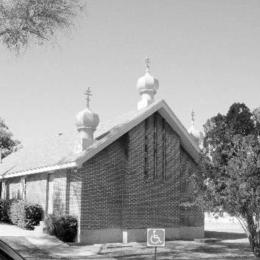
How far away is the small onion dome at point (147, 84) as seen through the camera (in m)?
25.5

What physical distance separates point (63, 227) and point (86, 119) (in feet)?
16.8

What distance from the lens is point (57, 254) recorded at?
17.0m

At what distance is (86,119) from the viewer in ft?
72.2

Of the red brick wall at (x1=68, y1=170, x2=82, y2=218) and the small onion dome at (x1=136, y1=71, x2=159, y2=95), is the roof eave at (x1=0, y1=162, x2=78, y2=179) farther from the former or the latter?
the small onion dome at (x1=136, y1=71, x2=159, y2=95)

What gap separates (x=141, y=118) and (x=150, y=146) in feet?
5.71

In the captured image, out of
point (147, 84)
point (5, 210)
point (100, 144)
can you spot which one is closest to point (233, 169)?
point (100, 144)

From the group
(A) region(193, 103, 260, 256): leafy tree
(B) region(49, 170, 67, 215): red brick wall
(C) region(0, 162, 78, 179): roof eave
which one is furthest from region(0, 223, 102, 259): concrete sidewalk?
(A) region(193, 103, 260, 256): leafy tree

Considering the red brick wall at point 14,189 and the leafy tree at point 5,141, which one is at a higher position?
Result: the leafy tree at point 5,141

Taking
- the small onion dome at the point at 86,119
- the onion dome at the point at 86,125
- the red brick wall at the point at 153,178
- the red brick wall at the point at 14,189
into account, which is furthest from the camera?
the red brick wall at the point at 14,189

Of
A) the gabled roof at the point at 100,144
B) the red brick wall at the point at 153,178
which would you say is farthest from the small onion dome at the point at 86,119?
the red brick wall at the point at 153,178

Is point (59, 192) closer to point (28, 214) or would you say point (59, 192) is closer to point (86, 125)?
point (28, 214)

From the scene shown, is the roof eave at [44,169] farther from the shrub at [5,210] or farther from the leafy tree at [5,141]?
the leafy tree at [5,141]

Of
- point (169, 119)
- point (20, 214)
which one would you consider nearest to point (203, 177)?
point (169, 119)

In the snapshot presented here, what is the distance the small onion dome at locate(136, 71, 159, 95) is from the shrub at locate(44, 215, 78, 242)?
27.6 ft
